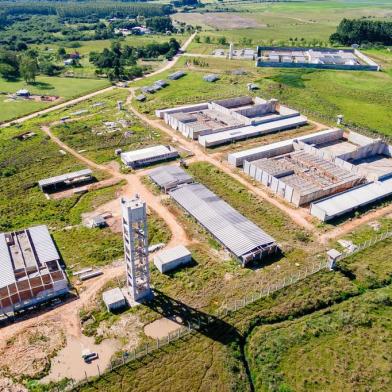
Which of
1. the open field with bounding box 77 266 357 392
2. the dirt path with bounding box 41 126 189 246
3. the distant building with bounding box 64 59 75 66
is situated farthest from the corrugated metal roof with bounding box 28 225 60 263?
the distant building with bounding box 64 59 75 66

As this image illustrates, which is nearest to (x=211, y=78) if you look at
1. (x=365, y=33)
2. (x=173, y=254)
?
(x=173, y=254)

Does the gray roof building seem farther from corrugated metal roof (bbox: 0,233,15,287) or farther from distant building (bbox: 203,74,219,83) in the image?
distant building (bbox: 203,74,219,83)

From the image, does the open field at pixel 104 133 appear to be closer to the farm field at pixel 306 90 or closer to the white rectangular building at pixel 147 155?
the white rectangular building at pixel 147 155

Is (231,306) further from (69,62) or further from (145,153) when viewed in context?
(69,62)

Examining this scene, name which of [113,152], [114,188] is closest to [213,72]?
[113,152]

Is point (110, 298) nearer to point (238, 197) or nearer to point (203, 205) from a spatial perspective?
point (203, 205)

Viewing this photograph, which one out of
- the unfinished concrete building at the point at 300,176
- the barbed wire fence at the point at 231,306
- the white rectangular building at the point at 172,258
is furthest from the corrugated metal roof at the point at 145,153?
the barbed wire fence at the point at 231,306
